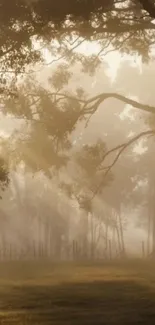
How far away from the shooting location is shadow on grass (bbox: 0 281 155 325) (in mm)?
14438

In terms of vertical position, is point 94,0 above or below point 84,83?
below

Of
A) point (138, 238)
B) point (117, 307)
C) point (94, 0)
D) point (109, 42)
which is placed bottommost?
point (117, 307)

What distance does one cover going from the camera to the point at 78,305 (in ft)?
57.5

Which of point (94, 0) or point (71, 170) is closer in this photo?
point (94, 0)

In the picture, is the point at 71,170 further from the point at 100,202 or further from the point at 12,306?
the point at 12,306

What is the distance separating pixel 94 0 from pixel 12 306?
9.43 meters

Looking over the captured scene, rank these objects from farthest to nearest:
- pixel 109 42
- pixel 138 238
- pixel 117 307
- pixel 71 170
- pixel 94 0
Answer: pixel 138 238 < pixel 71 170 < pixel 109 42 < pixel 94 0 < pixel 117 307

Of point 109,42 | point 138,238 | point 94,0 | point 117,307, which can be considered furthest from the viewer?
point 138,238

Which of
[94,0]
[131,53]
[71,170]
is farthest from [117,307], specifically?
[71,170]

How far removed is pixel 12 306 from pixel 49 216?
51.5 metres

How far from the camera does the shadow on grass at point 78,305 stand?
14438 mm

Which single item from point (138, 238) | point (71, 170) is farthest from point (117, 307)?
point (138, 238)

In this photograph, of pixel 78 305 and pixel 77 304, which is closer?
pixel 78 305

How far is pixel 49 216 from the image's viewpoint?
6900 centimetres
